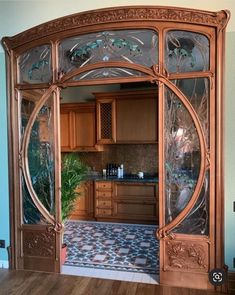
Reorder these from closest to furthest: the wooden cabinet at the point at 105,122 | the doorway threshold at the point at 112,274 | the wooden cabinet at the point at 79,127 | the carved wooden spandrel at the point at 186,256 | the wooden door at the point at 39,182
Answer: the carved wooden spandrel at the point at 186,256, the doorway threshold at the point at 112,274, the wooden door at the point at 39,182, the wooden cabinet at the point at 105,122, the wooden cabinet at the point at 79,127

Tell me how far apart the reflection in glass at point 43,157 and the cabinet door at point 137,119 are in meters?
2.30

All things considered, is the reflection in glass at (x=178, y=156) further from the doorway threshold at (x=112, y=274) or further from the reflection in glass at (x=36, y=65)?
the reflection in glass at (x=36, y=65)

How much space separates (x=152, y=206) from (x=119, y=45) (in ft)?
10.1

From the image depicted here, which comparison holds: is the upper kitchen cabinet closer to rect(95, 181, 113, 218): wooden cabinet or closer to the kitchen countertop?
the kitchen countertop

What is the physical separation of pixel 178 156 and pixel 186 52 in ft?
3.60

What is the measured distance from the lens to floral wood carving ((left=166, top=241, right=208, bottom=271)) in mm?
2749

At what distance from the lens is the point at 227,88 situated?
269 centimetres

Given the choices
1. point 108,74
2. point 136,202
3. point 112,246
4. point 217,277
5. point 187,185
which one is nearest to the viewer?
point 217,277

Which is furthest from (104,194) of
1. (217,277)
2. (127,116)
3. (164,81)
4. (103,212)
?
(164,81)

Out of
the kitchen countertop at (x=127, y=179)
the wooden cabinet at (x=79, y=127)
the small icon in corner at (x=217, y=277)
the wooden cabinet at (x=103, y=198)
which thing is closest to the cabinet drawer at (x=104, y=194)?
the wooden cabinet at (x=103, y=198)

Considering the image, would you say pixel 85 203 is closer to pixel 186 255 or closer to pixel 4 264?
pixel 4 264

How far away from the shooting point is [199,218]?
279cm

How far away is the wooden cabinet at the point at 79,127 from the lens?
548 centimetres

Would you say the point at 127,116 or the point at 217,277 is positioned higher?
the point at 127,116
